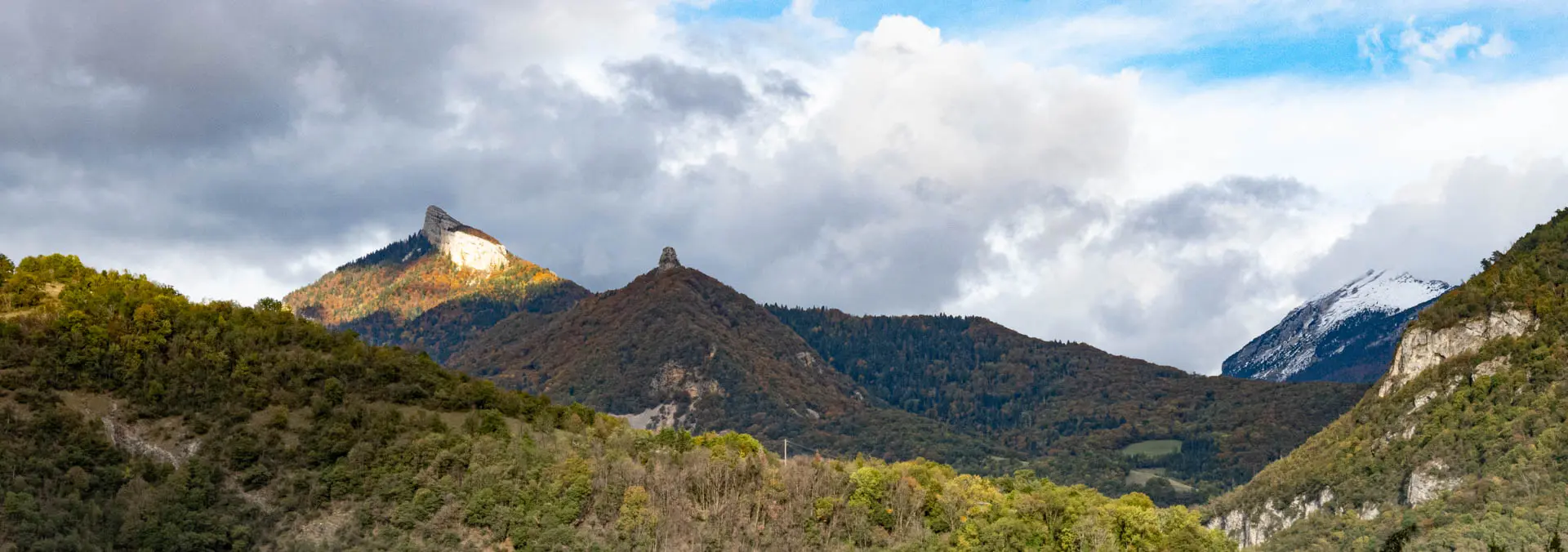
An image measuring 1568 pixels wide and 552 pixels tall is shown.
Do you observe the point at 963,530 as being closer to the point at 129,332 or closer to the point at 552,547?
the point at 552,547

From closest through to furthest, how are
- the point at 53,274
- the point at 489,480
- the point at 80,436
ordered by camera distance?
the point at 80,436, the point at 489,480, the point at 53,274

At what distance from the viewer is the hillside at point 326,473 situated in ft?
541

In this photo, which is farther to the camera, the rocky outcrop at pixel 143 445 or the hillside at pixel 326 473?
the rocky outcrop at pixel 143 445

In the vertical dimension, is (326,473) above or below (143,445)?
below

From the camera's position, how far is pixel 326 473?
176 meters

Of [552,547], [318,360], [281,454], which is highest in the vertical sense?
[318,360]

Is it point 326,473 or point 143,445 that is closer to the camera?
point 143,445

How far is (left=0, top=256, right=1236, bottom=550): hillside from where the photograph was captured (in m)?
165

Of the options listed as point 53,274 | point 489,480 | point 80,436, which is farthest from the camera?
point 53,274

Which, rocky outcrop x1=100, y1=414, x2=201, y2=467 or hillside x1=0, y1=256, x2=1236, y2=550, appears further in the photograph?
rocky outcrop x1=100, y1=414, x2=201, y2=467

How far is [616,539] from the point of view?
7096 inches

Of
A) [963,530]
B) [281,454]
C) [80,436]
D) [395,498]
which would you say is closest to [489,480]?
[395,498]

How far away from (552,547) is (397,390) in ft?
118

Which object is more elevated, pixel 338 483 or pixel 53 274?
pixel 53 274
